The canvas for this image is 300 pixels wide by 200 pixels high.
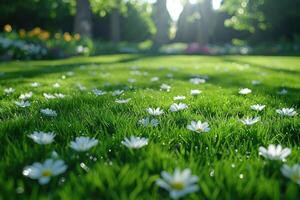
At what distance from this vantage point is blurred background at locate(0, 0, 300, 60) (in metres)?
14.9

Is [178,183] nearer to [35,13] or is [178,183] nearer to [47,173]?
[47,173]

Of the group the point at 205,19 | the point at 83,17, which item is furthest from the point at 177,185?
the point at 205,19

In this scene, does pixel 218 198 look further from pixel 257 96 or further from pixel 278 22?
pixel 278 22

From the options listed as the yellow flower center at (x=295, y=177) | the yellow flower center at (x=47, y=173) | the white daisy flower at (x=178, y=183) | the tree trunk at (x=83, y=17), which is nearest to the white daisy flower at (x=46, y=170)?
the yellow flower center at (x=47, y=173)

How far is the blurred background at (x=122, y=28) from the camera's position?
14914 millimetres

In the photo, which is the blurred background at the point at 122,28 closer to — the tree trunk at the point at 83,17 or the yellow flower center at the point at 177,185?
the tree trunk at the point at 83,17

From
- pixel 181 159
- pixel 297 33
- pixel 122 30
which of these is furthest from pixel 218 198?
pixel 122 30

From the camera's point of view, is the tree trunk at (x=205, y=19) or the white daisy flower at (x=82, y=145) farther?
the tree trunk at (x=205, y=19)

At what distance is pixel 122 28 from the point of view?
1564 inches

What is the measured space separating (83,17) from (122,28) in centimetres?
1927

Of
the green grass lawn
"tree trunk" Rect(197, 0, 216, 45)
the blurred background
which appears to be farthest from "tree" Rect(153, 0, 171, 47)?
the green grass lawn

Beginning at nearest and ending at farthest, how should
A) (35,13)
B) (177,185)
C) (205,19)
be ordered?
(177,185), (205,19), (35,13)

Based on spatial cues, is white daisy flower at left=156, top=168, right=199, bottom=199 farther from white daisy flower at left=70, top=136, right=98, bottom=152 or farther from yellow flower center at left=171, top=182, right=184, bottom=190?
white daisy flower at left=70, top=136, right=98, bottom=152

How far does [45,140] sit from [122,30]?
127 feet
